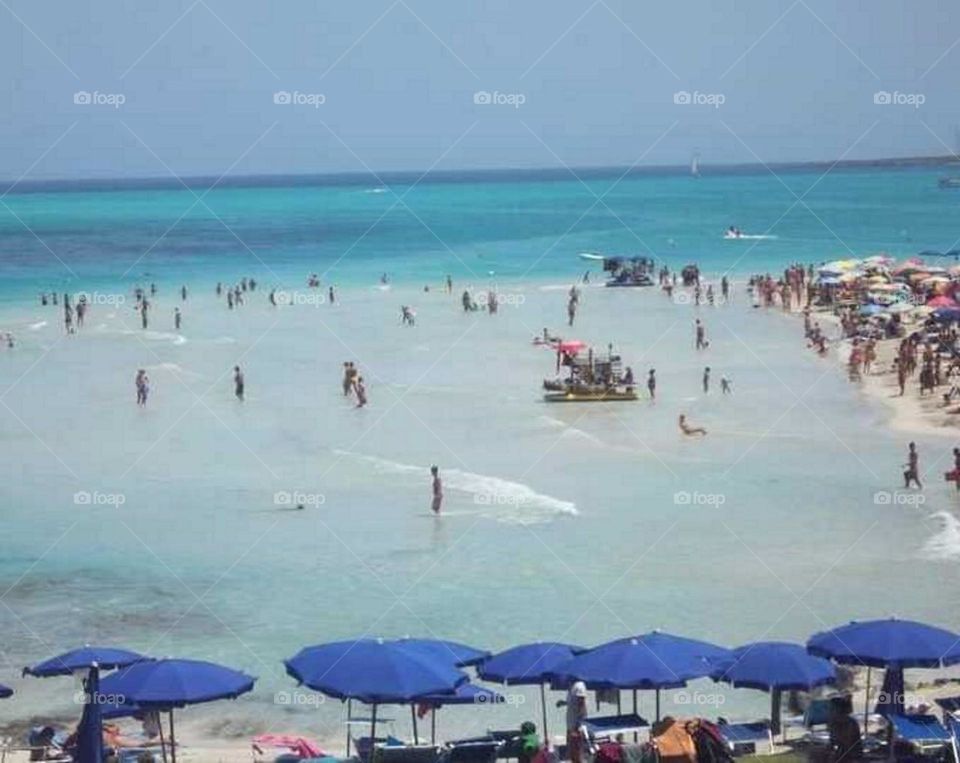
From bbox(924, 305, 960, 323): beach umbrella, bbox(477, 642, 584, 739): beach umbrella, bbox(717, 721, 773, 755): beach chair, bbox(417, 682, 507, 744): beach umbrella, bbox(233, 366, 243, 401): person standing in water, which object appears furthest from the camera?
bbox(924, 305, 960, 323): beach umbrella

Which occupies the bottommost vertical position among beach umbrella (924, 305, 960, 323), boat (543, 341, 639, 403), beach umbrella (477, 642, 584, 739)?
beach umbrella (477, 642, 584, 739)

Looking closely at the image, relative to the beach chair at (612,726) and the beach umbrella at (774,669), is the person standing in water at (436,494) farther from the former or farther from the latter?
the beach umbrella at (774,669)

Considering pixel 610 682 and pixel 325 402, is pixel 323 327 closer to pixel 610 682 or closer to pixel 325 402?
pixel 325 402

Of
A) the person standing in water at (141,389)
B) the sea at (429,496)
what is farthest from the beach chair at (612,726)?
the person standing in water at (141,389)

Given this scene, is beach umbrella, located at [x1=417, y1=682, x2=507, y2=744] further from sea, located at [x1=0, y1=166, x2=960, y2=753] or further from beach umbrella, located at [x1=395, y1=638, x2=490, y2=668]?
sea, located at [x1=0, y1=166, x2=960, y2=753]

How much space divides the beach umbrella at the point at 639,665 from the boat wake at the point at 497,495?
957 cm

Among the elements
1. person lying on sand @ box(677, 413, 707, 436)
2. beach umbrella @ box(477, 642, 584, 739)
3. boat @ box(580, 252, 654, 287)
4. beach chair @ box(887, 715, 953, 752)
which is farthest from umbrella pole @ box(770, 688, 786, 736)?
boat @ box(580, 252, 654, 287)

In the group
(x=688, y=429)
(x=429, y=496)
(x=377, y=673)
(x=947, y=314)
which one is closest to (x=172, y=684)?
(x=377, y=673)

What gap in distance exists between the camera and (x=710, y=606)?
19.1 metres

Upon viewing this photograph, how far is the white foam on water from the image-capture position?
20.9 metres

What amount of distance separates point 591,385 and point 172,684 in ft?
71.5

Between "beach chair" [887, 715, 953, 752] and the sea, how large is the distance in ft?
9.80

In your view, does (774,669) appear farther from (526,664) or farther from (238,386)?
(238,386)

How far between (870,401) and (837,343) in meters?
9.31
